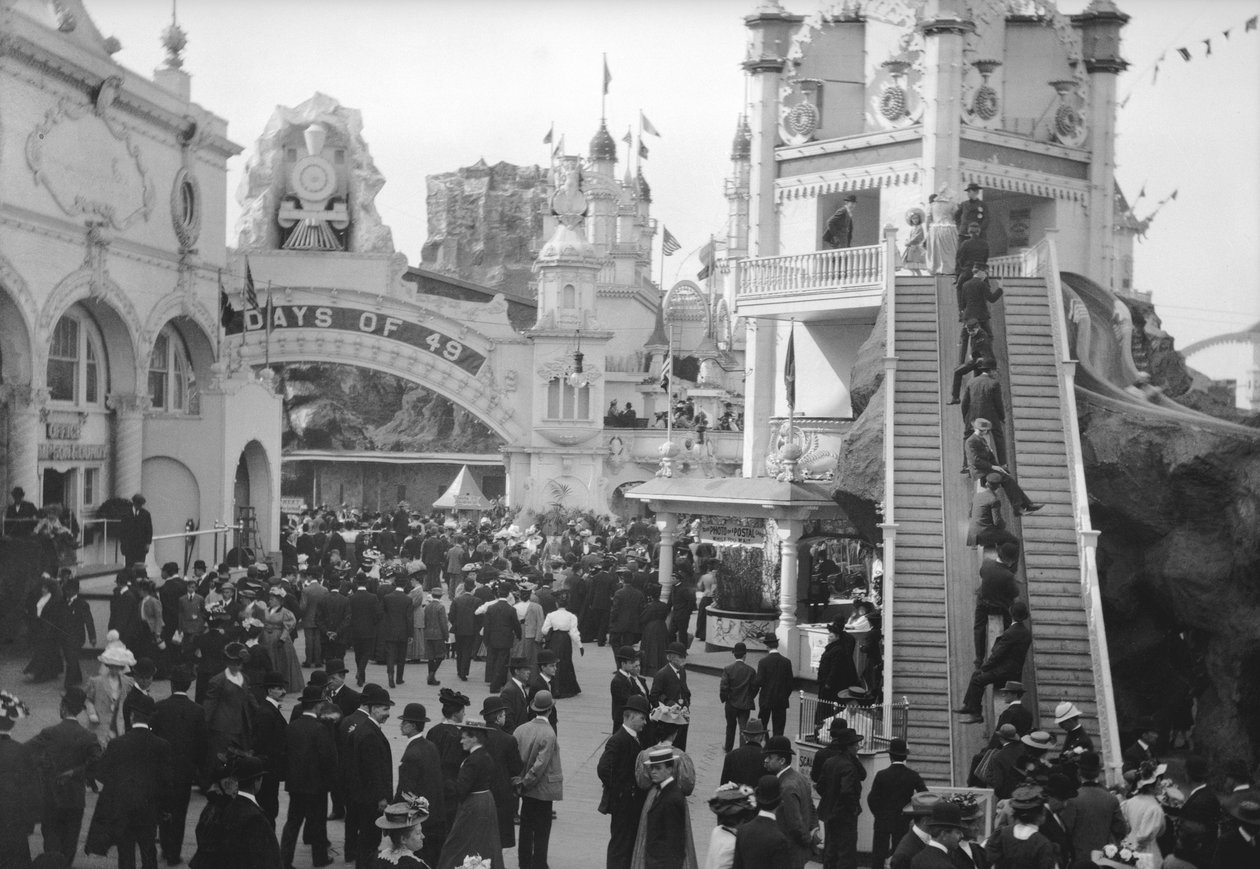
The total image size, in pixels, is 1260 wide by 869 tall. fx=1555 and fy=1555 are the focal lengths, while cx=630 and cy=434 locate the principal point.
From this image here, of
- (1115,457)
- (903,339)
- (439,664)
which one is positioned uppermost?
(903,339)

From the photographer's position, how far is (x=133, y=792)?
11562 millimetres

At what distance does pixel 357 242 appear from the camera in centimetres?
4584

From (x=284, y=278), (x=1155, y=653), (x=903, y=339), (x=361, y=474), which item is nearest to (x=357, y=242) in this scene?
(x=284, y=278)

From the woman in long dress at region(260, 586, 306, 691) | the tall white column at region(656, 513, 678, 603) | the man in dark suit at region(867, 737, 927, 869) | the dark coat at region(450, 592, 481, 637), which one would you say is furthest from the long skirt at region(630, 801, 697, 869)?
the tall white column at region(656, 513, 678, 603)

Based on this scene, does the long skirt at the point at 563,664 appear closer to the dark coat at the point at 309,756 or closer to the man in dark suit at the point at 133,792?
the dark coat at the point at 309,756

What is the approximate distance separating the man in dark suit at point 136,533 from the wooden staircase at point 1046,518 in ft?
49.1

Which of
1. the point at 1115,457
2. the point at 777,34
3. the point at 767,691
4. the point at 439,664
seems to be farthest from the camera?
the point at 777,34

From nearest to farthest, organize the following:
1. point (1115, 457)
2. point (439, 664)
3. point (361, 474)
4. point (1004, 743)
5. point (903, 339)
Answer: point (1004, 743)
point (1115, 457)
point (903, 339)
point (439, 664)
point (361, 474)

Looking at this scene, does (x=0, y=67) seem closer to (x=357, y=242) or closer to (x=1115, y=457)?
(x=1115, y=457)

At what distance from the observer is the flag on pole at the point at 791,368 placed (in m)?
29.9

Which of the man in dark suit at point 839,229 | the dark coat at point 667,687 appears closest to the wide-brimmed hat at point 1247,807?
→ the dark coat at point 667,687

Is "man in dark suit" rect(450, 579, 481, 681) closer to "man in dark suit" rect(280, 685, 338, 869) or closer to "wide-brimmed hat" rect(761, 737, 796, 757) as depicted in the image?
"man in dark suit" rect(280, 685, 338, 869)

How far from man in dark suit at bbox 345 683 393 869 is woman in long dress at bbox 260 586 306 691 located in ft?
16.9

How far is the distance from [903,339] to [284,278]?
93.0 ft
